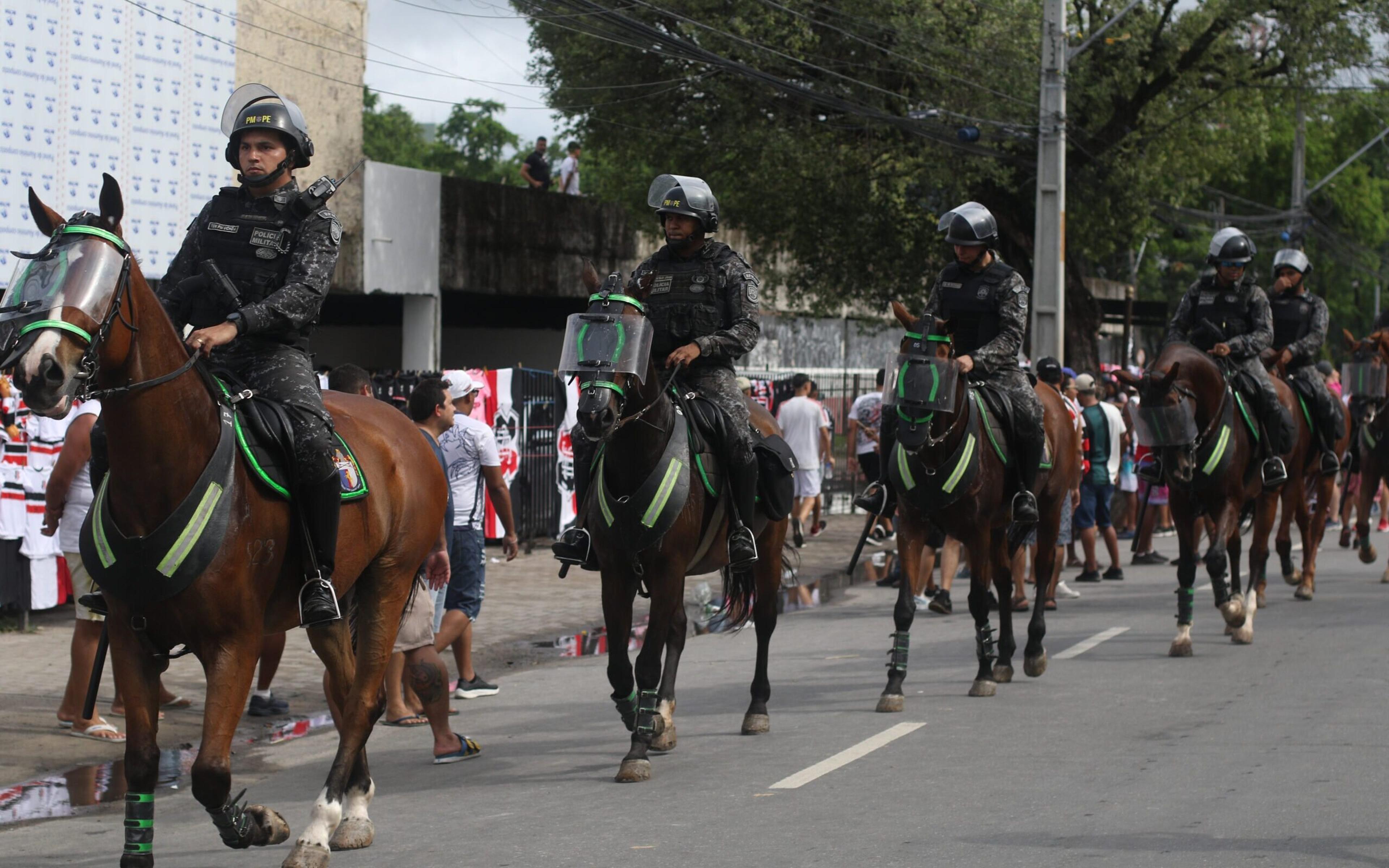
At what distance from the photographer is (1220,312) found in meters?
12.5

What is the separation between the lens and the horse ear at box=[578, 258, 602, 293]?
24.0 feet

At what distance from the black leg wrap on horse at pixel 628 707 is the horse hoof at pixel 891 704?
6.76 ft

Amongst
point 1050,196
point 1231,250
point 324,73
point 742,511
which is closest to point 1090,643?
point 1231,250

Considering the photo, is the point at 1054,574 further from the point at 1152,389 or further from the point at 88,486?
the point at 88,486

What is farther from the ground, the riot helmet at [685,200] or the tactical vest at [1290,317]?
the riot helmet at [685,200]

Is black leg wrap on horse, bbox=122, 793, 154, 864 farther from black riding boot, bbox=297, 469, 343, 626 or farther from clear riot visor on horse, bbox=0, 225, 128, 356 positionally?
clear riot visor on horse, bbox=0, 225, 128, 356

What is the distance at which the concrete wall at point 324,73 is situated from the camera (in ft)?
67.2

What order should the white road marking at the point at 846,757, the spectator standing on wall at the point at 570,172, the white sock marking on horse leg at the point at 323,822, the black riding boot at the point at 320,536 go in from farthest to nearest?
the spectator standing on wall at the point at 570,172 → the white road marking at the point at 846,757 → the white sock marking on horse leg at the point at 323,822 → the black riding boot at the point at 320,536

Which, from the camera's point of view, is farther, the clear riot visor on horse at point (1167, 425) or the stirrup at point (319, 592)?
the clear riot visor on horse at point (1167, 425)

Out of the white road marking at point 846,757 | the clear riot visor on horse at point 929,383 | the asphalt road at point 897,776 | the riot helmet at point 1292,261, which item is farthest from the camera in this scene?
the riot helmet at point 1292,261

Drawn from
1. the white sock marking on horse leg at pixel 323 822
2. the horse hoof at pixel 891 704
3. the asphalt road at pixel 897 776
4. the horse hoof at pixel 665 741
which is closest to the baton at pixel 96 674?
the asphalt road at pixel 897 776

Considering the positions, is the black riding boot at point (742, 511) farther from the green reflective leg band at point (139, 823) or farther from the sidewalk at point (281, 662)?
the green reflective leg band at point (139, 823)

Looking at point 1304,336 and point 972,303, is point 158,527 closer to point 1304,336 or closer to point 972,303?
point 972,303

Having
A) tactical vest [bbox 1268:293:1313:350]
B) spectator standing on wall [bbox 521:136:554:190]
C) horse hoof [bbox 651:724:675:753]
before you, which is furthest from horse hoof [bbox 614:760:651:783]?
spectator standing on wall [bbox 521:136:554:190]
